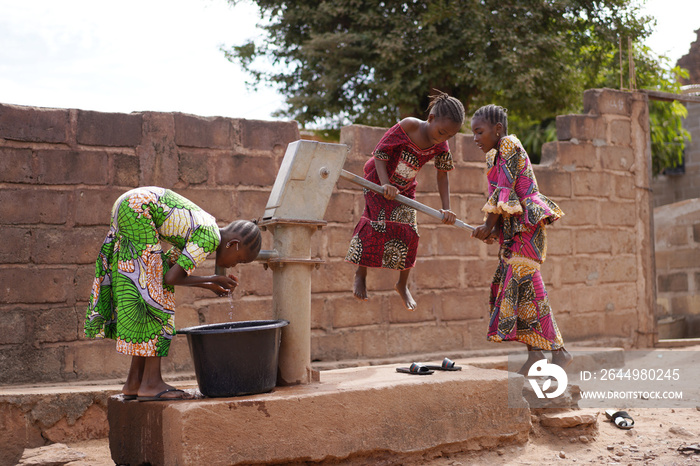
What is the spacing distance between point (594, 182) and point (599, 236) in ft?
1.75

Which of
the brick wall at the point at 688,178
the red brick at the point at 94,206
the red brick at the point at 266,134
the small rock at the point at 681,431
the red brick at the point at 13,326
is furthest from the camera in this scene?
the brick wall at the point at 688,178

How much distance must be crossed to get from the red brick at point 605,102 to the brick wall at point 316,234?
0.06 ft

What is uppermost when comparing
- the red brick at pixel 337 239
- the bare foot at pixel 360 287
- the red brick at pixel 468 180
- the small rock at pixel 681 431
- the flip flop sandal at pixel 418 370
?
the red brick at pixel 468 180

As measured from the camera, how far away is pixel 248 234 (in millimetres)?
3055

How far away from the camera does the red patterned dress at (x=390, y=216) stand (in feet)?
12.6

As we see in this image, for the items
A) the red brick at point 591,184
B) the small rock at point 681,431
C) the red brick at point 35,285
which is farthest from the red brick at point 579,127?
the red brick at point 35,285

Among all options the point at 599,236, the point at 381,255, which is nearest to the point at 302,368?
the point at 381,255

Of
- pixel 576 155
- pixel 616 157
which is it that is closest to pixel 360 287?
pixel 576 155

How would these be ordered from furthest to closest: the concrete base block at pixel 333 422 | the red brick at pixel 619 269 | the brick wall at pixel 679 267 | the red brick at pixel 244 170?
1. the brick wall at pixel 679 267
2. the red brick at pixel 619 269
3. the red brick at pixel 244 170
4. the concrete base block at pixel 333 422

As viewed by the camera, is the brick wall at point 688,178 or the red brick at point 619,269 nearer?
the red brick at point 619,269

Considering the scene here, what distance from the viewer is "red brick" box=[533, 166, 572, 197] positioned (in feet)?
20.7

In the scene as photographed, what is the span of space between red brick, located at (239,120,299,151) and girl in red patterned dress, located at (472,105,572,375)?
5.54 ft

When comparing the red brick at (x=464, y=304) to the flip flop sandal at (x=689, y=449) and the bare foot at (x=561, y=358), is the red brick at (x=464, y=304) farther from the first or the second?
the flip flop sandal at (x=689, y=449)

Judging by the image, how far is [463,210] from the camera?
589cm
